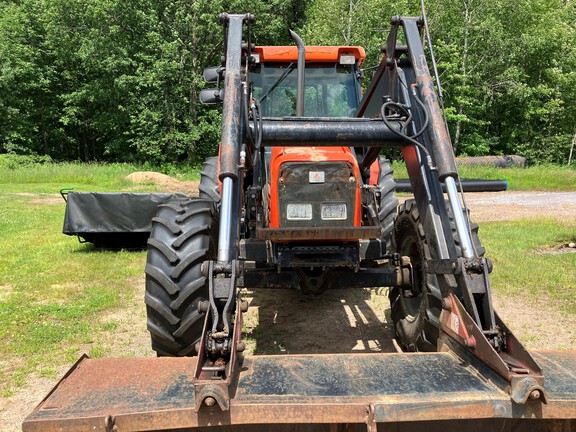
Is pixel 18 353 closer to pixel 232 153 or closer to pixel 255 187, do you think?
pixel 255 187

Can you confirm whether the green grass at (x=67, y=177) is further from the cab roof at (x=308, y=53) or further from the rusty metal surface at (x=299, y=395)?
the rusty metal surface at (x=299, y=395)

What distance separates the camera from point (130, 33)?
2650 cm

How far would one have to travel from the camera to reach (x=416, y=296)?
158 inches

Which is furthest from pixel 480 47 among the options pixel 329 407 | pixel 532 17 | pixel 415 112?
pixel 329 407

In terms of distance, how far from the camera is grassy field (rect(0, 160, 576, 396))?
4359mm

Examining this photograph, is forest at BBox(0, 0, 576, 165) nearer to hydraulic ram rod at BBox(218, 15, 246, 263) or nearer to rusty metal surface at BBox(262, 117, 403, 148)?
hydraulic ram rod at BBox(218, 15, 246, 263)

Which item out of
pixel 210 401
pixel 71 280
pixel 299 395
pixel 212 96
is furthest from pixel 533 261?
A: pixel 210 401

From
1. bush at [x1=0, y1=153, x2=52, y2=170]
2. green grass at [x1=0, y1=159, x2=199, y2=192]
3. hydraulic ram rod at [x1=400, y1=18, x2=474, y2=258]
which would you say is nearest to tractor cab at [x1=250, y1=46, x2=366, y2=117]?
hydraulic ram rod at [x1=400, y1=18, x2=474, y2=258]

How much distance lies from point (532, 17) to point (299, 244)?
3049 centimetres

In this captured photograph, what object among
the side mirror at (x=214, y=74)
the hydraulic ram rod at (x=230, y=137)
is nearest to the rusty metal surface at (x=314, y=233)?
the hydraulic ram rod at (x=230, y=137)

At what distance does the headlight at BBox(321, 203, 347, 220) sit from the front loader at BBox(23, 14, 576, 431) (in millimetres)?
15

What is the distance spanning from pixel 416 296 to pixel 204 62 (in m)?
23.8

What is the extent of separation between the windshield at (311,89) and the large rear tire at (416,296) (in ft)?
4.70

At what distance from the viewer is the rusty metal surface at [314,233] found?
358 cm
